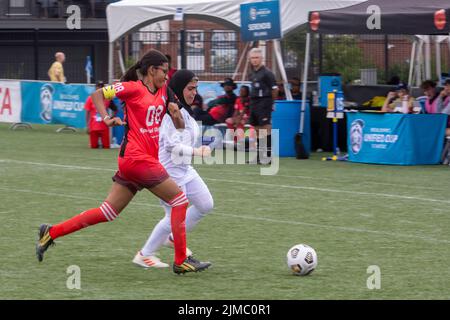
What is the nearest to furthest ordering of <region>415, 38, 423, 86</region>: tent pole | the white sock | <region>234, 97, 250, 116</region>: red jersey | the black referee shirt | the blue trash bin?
the white sock → the black referee shirt → the blue trash bin → <region>234, 97, 250, 116</region>: red jersey → <region>415, 38, 423, 86</region>: tent pole

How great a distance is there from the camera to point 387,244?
1004 centimetres

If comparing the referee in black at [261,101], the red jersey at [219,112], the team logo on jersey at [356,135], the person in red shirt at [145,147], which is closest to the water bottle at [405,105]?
the team logo on jersey at [356,135]

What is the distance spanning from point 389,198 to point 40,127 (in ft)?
52.7

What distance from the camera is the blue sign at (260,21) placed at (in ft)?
65.6

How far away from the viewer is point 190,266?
8.43 metres

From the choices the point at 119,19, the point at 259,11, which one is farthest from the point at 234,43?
the point at 259,11

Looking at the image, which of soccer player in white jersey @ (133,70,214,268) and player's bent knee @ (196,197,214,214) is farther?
player's bent knee @ (196,197,214,214)

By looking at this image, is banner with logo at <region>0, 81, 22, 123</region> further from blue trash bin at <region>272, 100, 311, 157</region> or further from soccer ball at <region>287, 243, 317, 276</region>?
soccer ball at <region>287, 243, 317, 276</region>

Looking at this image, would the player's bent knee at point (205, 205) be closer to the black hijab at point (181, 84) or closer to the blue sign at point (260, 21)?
the black hijab at point (181, 84)

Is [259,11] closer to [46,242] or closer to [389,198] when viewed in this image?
[389,198]

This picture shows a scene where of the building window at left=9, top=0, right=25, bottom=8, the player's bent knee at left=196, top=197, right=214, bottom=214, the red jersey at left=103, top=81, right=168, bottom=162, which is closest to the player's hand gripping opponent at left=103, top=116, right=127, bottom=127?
the red jersey at left=103, top=81, right=168, bottom=162

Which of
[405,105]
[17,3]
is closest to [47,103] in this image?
[405,105]

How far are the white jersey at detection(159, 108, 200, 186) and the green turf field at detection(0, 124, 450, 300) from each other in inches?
32.7

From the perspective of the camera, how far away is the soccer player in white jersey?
8.64m
